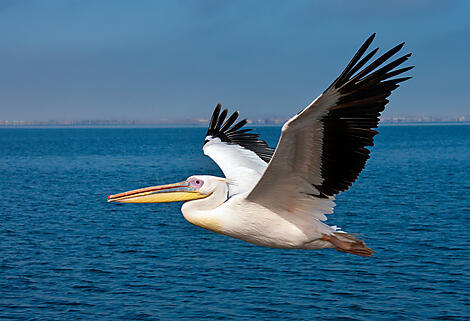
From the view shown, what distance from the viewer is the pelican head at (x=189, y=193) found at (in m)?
8.13

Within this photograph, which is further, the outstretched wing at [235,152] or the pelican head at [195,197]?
the outstretched wing at [235,152]

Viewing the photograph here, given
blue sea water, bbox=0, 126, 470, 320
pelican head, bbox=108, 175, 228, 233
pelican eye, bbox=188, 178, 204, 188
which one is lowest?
blue sea water, bbox=0, 126, 470, 320

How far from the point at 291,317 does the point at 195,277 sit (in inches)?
218

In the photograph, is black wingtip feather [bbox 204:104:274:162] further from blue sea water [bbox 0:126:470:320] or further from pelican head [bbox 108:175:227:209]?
blue sea water [bbox 0:126:470:320]

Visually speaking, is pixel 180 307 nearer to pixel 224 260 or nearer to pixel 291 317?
pixel 291 317

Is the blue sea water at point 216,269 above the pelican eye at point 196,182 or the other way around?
the other way around

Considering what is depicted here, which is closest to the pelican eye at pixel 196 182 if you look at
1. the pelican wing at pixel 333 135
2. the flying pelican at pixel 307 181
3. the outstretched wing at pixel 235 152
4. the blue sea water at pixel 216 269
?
the flying pelican at pixel 307 181

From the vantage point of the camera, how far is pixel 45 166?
8156 cm

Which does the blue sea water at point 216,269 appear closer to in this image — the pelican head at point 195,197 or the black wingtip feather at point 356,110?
the pelican head at point 195,197

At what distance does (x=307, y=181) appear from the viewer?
7461 mm

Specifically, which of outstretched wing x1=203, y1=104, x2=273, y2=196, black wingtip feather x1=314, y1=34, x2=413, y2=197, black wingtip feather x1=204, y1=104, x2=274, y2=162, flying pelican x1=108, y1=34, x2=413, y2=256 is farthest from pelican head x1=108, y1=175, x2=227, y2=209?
black wingtip feather x1=204, y1=104, x2=274, y2=162

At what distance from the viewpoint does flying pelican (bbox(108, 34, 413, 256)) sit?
6.54 metres

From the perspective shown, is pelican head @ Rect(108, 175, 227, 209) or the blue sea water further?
the blue sea water

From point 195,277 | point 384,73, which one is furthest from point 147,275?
point 384,73
